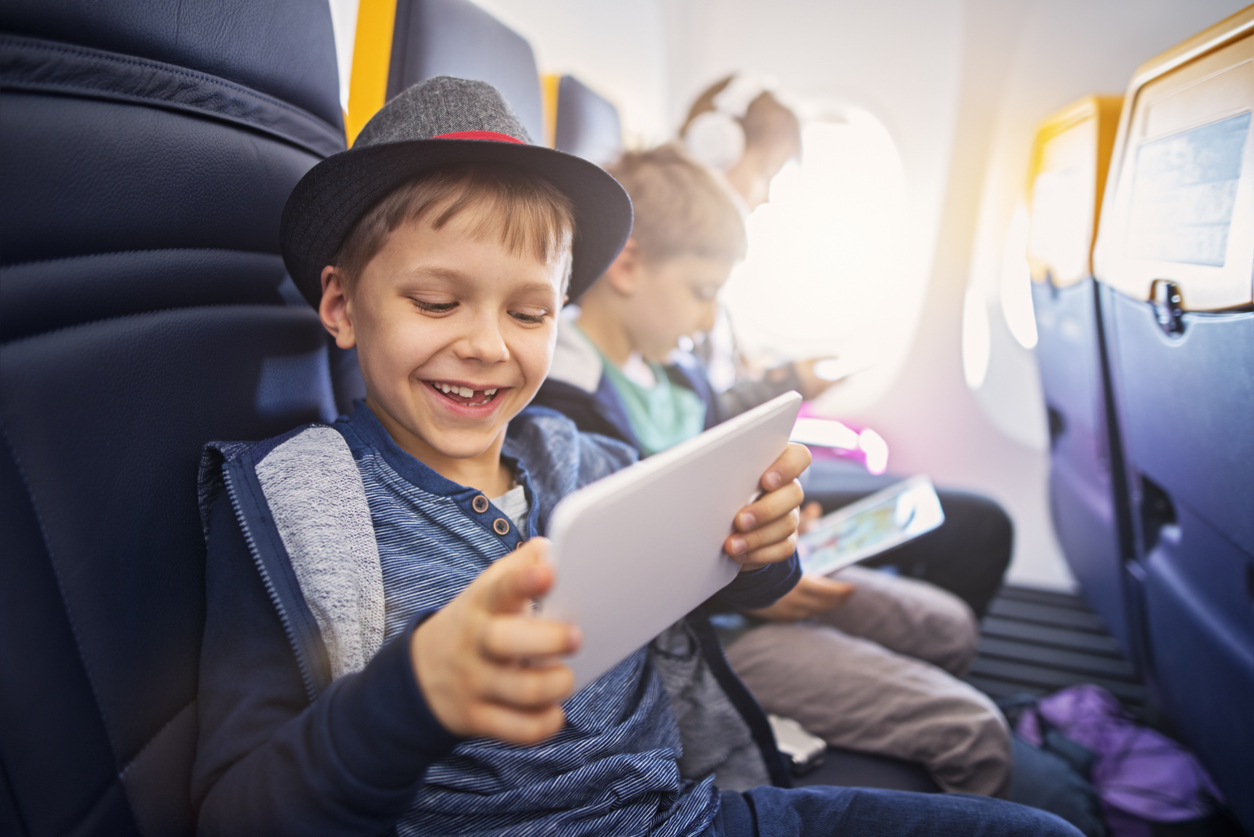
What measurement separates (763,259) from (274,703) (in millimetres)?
2501

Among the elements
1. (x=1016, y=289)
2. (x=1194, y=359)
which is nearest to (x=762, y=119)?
(x=1016, y=289)

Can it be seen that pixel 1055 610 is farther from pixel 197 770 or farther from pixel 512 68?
pixel 197 770

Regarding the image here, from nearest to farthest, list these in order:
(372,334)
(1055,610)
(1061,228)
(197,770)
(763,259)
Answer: (197,770) → (372,334) → (1061,228) → (1055,610) → (763,259)

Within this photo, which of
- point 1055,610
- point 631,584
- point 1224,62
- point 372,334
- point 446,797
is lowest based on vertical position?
point 1055,610

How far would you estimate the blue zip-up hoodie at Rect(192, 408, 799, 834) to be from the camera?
511mm

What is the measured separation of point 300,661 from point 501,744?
0.20 metres

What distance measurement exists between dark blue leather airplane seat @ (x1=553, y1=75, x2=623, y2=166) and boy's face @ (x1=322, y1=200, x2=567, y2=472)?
80 centimetres

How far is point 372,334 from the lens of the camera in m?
0.74

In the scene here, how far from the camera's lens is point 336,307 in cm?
80

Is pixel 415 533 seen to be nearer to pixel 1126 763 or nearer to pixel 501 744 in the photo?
pixel 501 744

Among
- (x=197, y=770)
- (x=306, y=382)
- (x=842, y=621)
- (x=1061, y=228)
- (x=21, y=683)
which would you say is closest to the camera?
(x=21, y=683)

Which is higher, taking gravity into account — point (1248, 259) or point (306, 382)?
point (1248, 259)

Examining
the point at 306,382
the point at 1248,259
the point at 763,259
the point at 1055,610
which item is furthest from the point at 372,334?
the point at 763,259

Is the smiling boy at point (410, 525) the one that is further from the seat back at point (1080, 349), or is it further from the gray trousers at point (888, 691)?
the seat back at point (1080, 349)
